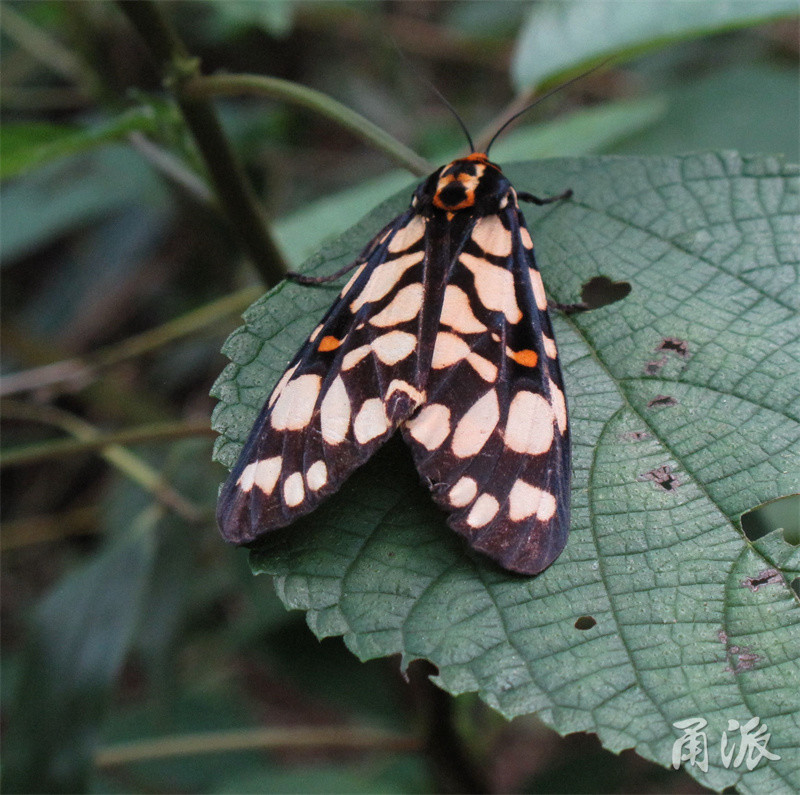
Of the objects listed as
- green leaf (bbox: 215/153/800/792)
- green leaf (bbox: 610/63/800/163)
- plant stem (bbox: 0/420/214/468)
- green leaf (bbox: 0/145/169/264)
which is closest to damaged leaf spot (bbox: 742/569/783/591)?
green leaf (bbox: 215/153/800/792)

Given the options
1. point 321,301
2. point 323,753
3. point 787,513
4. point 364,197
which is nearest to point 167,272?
point 364,197

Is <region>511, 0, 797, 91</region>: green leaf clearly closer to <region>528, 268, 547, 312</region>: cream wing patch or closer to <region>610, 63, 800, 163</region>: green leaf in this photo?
<region>610, 63, 800, 163</region>: green leaf

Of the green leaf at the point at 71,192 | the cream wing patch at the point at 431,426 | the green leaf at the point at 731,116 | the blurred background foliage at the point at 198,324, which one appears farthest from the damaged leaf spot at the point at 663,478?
the green leaf at the point at 71,192

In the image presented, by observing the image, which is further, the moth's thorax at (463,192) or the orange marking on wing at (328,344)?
the moth's thorax at (463,192)

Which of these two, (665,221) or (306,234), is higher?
(306,234)

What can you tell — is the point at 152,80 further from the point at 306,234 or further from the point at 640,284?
the point at 640,284

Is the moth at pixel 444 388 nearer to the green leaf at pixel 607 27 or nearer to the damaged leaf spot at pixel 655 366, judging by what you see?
the damaged leaf spot at pixel 655 366
